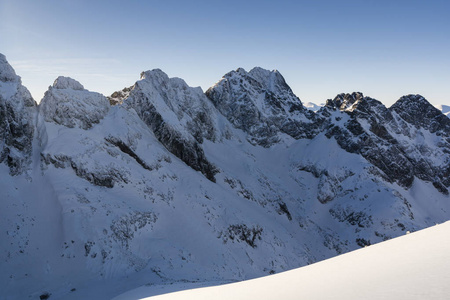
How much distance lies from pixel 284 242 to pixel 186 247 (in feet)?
58.6

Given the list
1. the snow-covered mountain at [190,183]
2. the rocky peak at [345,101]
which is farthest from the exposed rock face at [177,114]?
the rocky peak at [345,101]

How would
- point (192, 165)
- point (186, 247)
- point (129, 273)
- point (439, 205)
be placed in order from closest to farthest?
point (129, 273), point (186, 247), point (192, 165), point (439, 205)

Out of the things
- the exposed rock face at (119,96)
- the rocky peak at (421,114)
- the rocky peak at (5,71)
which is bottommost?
the rocky peak at (421,114)

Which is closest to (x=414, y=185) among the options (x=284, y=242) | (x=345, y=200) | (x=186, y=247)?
(x=345, y=200)

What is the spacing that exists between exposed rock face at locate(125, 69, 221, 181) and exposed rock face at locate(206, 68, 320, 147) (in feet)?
30.8

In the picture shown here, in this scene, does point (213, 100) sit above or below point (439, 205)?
above

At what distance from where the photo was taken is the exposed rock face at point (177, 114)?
4572 centimetres

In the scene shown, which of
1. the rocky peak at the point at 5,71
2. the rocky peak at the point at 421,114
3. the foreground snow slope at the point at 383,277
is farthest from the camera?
the rocky peak at the point at 421,114

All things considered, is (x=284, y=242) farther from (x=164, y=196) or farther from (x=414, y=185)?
(x=414, y=185)

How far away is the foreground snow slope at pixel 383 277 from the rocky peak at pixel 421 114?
9322 cm

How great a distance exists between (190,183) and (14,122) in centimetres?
2243

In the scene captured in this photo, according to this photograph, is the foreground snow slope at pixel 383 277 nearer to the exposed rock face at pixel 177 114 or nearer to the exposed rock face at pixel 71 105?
the exposed rock face at pixel 71 105

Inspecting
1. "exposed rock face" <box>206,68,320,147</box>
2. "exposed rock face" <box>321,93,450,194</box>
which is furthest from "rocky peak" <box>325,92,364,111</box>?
"exposed rock face" <box>206,68,320,147</box>

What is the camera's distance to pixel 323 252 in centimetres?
4553
